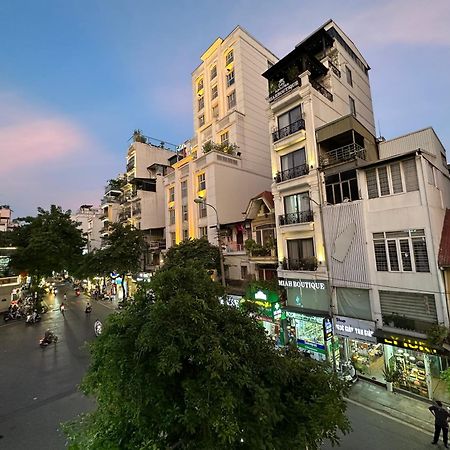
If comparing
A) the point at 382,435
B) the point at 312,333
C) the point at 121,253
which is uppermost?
the point at 121,253

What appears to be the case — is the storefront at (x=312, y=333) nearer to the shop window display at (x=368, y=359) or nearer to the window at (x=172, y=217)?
the shop window display at (x=368, y=359)

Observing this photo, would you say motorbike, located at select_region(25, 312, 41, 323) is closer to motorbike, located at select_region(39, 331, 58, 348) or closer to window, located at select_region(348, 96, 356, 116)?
motorbike, located at select_region(39, 331, 58, 348)

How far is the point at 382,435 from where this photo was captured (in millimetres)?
10852

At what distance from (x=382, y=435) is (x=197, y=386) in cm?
1081

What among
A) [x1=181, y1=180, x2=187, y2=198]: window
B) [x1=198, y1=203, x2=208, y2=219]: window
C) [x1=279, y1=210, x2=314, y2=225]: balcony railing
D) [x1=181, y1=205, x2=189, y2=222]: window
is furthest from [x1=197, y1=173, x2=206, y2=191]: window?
[x1=279, y1=210, x2=314, y2=225]: balcony railing

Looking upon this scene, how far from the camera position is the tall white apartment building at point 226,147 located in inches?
1184

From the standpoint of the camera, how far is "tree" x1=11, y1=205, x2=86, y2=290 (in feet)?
Result: 106

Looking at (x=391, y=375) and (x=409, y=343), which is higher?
(x=409, y=343)

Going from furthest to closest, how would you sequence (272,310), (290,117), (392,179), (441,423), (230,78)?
(230,78)
(290,117)
(272,310)
(392,179)
(441,423)

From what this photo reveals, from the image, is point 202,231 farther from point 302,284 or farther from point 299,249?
point 302,284

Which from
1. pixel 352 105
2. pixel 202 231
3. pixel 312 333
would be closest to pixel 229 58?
pixel 352 105

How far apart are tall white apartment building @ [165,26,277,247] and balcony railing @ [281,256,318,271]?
401 inches

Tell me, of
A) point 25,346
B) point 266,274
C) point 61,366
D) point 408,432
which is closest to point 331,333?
point 408,432

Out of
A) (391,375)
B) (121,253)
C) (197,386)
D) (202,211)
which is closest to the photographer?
(197,386)
